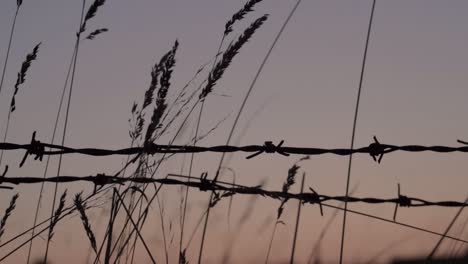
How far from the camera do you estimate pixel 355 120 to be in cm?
274

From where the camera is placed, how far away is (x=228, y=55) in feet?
9.75

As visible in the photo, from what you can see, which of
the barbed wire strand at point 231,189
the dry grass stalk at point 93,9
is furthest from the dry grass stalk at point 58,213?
the dry grass stalk at point 93,9

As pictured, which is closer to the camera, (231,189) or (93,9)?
(231,189)

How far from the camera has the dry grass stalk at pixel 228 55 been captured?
293 cm

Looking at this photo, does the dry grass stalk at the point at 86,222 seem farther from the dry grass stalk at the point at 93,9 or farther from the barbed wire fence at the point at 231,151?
the dry grass stalk at the point at 93,9

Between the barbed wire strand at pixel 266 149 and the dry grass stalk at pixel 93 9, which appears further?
the dry grass stalk at pixel 93 9

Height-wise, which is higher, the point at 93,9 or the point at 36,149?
the point at 93,9

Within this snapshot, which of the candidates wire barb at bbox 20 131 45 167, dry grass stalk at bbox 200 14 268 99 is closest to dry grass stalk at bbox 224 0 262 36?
dry grass stalk at bbox 200 14 268 99

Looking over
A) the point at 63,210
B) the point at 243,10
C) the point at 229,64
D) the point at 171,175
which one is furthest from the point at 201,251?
the point at 243,10

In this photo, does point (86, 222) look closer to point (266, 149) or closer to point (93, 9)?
Answer: point (266, 149)

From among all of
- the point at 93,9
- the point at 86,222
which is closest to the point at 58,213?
the point at 86,222

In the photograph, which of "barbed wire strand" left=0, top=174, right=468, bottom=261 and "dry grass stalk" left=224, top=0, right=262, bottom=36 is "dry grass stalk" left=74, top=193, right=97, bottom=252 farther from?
"dry grass stalk" left=224, top=0, right=262, bottom=36

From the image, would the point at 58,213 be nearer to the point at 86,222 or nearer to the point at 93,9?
the point at 86,222

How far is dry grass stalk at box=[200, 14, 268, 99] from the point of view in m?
2.93
